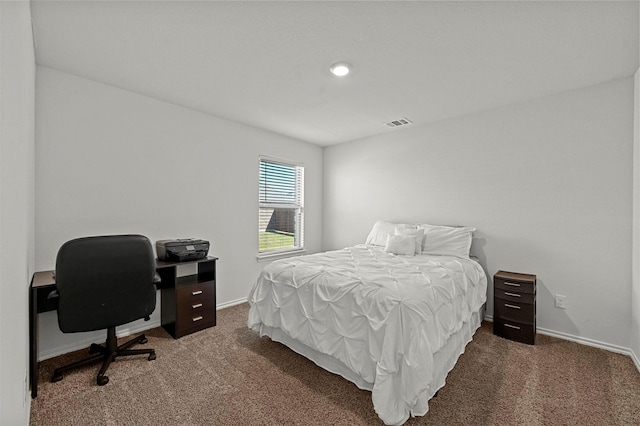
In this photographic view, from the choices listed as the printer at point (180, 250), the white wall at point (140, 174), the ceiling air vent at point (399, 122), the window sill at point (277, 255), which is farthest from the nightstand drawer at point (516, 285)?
the printer at point (180, 250)

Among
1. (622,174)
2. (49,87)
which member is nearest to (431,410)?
(622,174)

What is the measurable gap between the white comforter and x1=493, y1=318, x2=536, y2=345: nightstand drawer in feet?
0.94

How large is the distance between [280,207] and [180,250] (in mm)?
1878

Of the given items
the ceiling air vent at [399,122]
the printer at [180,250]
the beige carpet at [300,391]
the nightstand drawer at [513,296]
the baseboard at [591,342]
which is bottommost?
the beige carpet at [300,391]

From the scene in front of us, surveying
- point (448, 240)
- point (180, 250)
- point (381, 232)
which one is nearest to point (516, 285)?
point (448, 240)

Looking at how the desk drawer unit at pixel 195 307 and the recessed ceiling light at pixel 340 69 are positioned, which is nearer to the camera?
the recessed ceiling light at pixel 340 69

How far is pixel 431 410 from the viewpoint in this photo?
5.87 feet

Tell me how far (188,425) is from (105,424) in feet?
1.66

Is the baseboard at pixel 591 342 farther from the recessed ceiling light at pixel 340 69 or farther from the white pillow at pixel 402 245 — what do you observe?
the recessed ceiling light at pixel 340 69

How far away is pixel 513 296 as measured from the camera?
2.82 meters

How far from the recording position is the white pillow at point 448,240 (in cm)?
323

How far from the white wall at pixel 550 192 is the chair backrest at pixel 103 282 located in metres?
3.31

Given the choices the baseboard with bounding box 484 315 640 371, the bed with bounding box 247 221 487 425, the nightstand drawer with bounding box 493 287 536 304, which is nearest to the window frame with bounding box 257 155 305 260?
the bed with bounding box 247 221 487 425

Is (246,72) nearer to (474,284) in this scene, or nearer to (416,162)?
(416,162)
